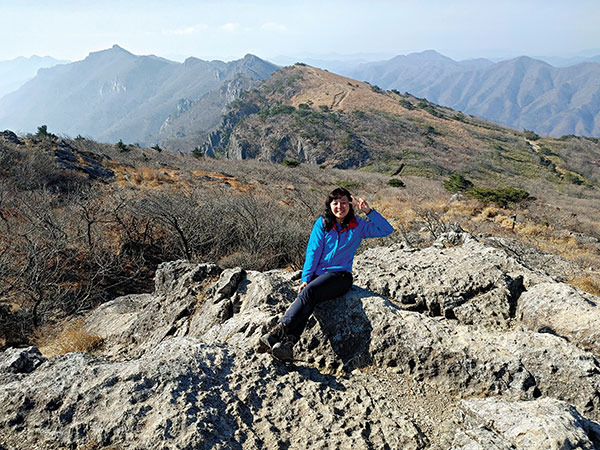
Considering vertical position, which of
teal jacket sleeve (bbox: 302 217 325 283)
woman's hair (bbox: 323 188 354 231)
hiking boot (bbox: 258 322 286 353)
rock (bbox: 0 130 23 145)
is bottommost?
hiking boot (bbox: 258 322 286 353)

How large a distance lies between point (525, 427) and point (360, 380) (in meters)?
1.25

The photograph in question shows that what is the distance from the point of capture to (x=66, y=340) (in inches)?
200

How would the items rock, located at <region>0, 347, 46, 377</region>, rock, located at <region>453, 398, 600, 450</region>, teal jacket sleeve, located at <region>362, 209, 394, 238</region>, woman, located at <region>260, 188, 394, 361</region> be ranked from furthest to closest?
teal jacket sleeve, located at <region>362, 209, 394, 238</region>
woman, located at <region>260, 188, 394, 361</region>
rock, located at <region>0, 347, 46, 377</region>
rock, located at <region>453, 398, 600, 450</region>

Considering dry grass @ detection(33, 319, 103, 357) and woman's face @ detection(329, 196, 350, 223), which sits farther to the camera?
dry grass @ detection(33, 319, 103, 357)

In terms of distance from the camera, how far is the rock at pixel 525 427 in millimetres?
2092

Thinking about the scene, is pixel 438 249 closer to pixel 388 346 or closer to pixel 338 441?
pixel 388 346

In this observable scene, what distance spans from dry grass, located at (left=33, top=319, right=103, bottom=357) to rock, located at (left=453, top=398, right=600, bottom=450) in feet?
15.3

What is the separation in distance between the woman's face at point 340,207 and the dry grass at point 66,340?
12.7 ft

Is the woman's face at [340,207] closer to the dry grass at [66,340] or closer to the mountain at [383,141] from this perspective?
the dry grass at [66,340]

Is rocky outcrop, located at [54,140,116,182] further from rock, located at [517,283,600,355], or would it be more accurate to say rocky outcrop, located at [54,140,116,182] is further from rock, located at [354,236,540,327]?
rock, located at [517,283,600,355]

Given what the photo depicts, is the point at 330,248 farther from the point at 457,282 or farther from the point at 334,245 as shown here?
the point at 457,282

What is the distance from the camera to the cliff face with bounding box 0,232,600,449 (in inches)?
93.4

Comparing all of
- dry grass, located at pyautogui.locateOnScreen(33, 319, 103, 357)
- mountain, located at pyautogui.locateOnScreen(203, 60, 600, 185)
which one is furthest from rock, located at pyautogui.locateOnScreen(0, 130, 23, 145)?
mountain, located at pyautogui.locateOnScreen(203, 60, 600, 185)

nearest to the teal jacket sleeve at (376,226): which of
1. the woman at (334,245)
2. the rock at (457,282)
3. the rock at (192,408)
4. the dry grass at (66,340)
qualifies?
the woman at (334,245)
